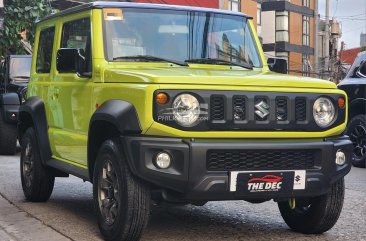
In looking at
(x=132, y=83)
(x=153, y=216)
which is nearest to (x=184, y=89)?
(x=132, y=83)

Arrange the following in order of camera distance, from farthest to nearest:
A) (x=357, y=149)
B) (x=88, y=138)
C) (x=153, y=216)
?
(x=357, y=149), (x=153, y=216), (x=88, y=138)

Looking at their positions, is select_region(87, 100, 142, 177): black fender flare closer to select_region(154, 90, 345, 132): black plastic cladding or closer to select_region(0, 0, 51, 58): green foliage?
select_region(154, 90, 345, 132): black plastic cladding

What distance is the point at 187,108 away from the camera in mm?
4363

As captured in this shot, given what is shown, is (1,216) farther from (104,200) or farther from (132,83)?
(132,83)

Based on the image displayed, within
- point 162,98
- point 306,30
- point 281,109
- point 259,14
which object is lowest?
point 281,109

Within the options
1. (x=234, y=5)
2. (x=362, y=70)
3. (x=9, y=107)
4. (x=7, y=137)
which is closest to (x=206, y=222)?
(x=362, y=70)

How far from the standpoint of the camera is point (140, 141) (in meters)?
4.31

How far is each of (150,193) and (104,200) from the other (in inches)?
19.3

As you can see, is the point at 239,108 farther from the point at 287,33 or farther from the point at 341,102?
the point at 287,33

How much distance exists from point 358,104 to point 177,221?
18.4 ft

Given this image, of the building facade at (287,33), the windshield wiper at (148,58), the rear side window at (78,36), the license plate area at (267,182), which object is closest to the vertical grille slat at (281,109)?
the license plate area at (267,182)

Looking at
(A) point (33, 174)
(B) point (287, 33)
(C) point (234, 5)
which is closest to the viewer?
(A) point (33, 174)

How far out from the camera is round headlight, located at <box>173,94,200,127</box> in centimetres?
435

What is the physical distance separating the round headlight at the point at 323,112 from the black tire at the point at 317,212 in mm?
527
